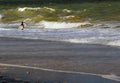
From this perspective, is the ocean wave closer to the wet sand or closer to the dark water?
the dark water

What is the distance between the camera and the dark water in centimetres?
958

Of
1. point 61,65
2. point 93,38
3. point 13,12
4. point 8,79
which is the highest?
point 8,79

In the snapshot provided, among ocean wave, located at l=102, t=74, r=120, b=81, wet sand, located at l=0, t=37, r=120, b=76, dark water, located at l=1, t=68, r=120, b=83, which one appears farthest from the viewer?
wet sand, located at l=0, t=37, r=120, b=76

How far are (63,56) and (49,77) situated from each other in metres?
3.80

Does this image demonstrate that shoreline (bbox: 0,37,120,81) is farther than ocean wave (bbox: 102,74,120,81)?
Yes

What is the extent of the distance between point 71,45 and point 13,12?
123ft

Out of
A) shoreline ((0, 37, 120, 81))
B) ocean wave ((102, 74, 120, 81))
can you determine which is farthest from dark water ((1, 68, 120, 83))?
shoreline ((0, 37, 120, 81))

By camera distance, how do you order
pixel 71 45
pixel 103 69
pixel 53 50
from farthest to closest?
1. pixel 71 45
2. pixel 53 50
3. pixel 103 69

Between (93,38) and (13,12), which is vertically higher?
(93,38)

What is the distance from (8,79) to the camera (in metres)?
9.32

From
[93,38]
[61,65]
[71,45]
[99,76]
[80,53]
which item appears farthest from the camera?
[93,38]

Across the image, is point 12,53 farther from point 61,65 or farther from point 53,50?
point 61,65

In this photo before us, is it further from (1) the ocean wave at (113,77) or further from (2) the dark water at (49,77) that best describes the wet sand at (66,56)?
(2) the dark water at (49,77)

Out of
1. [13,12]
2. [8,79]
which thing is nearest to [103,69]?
[8,79]
